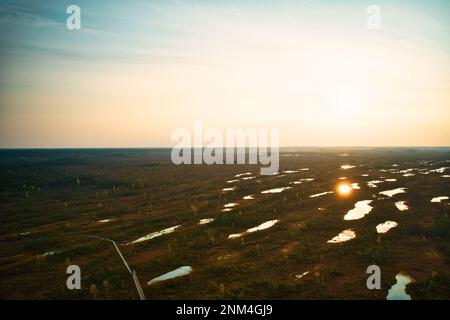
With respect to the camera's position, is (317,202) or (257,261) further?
(317,202)

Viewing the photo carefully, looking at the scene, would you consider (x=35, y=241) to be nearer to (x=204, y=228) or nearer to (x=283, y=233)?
(x=204, y=228)

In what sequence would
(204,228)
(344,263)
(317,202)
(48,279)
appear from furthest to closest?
(317,202) → (204,228) → (344,263) → (48,279)

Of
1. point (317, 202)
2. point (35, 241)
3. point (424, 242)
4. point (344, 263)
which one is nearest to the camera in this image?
point (344, 263)
